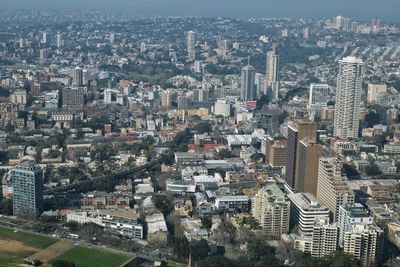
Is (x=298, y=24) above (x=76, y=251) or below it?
above

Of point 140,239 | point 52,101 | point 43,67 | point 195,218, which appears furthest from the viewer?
point 43,67

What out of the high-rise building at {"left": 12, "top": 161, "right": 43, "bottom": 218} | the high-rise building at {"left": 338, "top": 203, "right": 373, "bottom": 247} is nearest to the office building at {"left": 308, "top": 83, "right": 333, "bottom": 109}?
the high-rise building at {"left": 338, "top": 203, "right": 373, "bottom": 247}

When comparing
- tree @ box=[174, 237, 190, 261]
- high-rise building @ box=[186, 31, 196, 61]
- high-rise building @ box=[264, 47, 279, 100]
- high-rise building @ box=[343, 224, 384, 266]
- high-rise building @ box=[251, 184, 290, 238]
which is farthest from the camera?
high-rise building @ box=[186, 31, 196, 61]

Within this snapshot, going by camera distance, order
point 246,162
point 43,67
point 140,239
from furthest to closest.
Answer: point 43,67
point 246,162
point 140,239

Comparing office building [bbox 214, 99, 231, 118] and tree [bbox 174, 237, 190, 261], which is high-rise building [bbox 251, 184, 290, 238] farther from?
office building [bbox 214, 99, 231, 118]

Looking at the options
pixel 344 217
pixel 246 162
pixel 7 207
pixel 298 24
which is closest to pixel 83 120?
pixel 246 162

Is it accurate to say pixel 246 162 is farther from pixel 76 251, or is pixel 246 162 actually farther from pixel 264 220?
pixel 76 251

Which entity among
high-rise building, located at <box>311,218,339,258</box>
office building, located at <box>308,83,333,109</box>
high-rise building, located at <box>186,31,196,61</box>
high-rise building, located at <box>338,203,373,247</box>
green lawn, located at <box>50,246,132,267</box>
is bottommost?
green lawn, located at <box>50,246,132,267</box>
